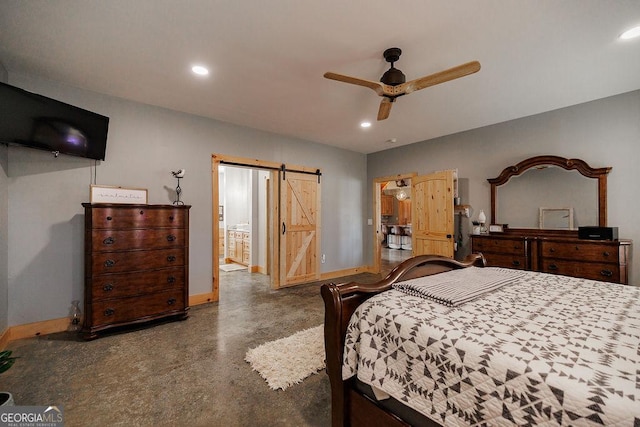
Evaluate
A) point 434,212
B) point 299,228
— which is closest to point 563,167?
point 434,212

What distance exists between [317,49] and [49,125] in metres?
2.70

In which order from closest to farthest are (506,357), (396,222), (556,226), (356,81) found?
(506,357)
(356,81)
(556,226)
(396,222)

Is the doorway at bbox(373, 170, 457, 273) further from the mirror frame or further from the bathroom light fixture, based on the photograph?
the bathroom light fixture

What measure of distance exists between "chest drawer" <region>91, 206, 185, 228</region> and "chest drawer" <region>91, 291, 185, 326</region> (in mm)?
787

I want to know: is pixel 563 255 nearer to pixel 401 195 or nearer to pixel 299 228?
pixel 299 228

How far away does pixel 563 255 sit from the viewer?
10.2 ft

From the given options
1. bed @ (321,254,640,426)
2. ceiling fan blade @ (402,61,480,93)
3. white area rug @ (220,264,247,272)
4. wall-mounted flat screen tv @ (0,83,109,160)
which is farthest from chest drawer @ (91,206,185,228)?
white area rug @ (220,264,247,272)

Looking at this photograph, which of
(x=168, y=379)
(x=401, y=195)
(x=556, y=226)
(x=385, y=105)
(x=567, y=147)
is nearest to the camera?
(x=168, y=379)

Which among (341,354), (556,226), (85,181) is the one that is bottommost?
(341,354)

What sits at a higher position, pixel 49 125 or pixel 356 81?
pixel 356 81

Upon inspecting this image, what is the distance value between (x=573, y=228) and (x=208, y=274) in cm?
501

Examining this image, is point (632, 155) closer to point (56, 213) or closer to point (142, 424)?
point (142, 424)

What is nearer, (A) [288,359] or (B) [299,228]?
(A) [288,359]

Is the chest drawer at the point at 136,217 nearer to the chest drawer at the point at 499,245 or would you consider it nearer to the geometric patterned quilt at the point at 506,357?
the geometric patterned quilt at the point at 506,357
